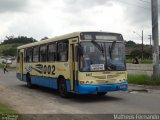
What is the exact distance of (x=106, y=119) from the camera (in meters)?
10.4

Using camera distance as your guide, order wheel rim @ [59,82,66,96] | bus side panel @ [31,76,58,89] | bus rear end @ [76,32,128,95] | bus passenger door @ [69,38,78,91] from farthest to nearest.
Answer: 1. bus side panel @ [31,76,58,89]
2. wheel rim @ [59,82,66,96]
3. bus passenger door @ [69,38,78,91]
4. bus rear end @ [76,32,128,95]

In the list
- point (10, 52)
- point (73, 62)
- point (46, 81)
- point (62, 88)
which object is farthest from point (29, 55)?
point (10, 52)

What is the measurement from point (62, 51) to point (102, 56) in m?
2.41

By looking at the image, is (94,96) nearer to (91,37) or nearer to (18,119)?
(91,37)

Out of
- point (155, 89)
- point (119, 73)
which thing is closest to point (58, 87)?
point (119, 73)

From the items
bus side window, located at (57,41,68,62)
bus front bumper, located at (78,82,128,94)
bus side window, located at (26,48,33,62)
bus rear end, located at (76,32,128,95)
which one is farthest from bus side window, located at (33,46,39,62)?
bus front bumper, located at (78,82,128,94)

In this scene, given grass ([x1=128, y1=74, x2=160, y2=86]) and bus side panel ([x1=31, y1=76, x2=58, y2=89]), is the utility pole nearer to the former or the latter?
grass ([x1=128, y1=74, x2=160, y2=86])

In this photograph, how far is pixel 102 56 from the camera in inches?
578

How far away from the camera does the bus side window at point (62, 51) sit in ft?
52.2

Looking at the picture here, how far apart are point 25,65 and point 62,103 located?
8869 millimetres

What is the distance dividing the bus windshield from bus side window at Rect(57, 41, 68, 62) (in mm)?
1578

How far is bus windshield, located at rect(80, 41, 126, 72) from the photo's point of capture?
14398 mm

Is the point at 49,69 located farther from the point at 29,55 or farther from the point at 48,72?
Answer: the point at 29,55

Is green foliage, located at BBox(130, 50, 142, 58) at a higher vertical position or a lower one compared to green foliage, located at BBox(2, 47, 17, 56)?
lower
